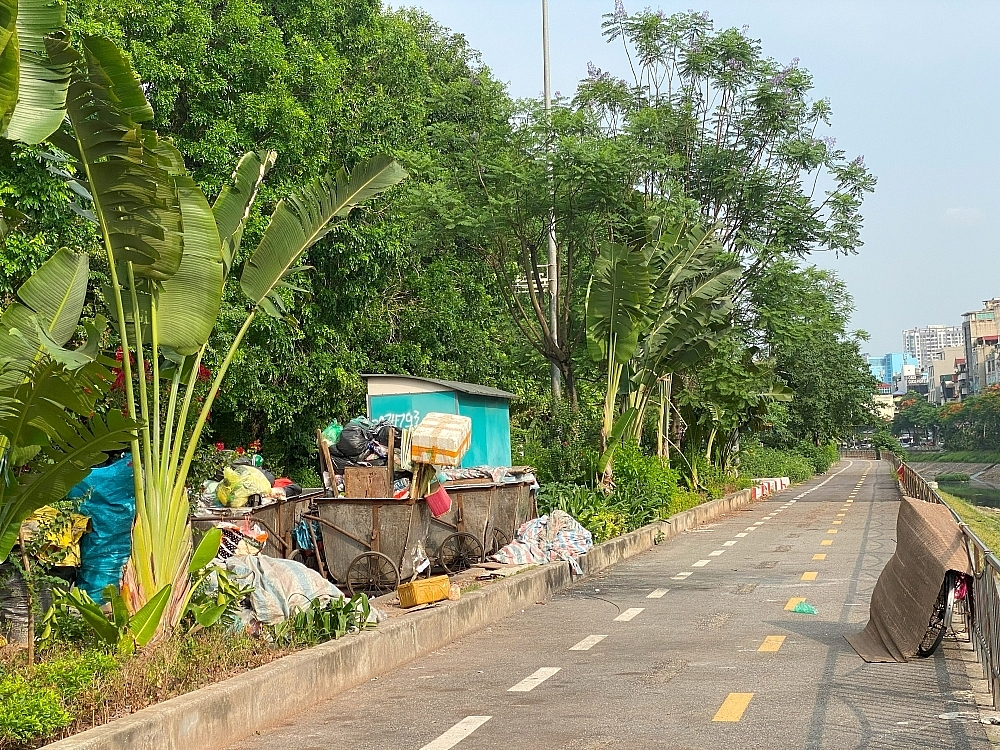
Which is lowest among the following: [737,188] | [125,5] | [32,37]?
[32,37]

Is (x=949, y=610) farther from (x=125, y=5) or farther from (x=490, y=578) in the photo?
(x=125, y=5)

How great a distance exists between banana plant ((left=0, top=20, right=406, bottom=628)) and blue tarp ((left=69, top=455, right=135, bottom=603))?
3.52ft

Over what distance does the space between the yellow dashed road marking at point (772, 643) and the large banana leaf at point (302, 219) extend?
201 inches

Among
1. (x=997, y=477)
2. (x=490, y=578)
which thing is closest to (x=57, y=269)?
(x=490, y=578)

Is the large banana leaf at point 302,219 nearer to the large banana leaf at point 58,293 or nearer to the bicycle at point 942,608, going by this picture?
the large banana leaf at point 58,293

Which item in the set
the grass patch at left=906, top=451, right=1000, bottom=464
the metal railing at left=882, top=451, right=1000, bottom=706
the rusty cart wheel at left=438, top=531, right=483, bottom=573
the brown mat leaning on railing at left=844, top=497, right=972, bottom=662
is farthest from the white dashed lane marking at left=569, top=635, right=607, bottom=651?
the grass patch at left=906, top=451, right=1000, bottom=464

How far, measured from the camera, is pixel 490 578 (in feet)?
43.7

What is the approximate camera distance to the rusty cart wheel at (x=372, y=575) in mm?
12570

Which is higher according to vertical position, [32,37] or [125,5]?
[125,5]

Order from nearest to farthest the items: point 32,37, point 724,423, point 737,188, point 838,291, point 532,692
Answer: point 32,37 < point 532,692 < point 737,188 < point 724,423 < point 838,291

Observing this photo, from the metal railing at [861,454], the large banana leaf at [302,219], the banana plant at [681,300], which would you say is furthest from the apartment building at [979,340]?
the large banana leaf at [302,219]

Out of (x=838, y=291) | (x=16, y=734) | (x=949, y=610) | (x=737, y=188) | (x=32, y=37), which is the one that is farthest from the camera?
(x=838, y=291)

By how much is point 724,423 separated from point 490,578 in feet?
69.2

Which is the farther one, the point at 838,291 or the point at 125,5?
the point at 838,291
